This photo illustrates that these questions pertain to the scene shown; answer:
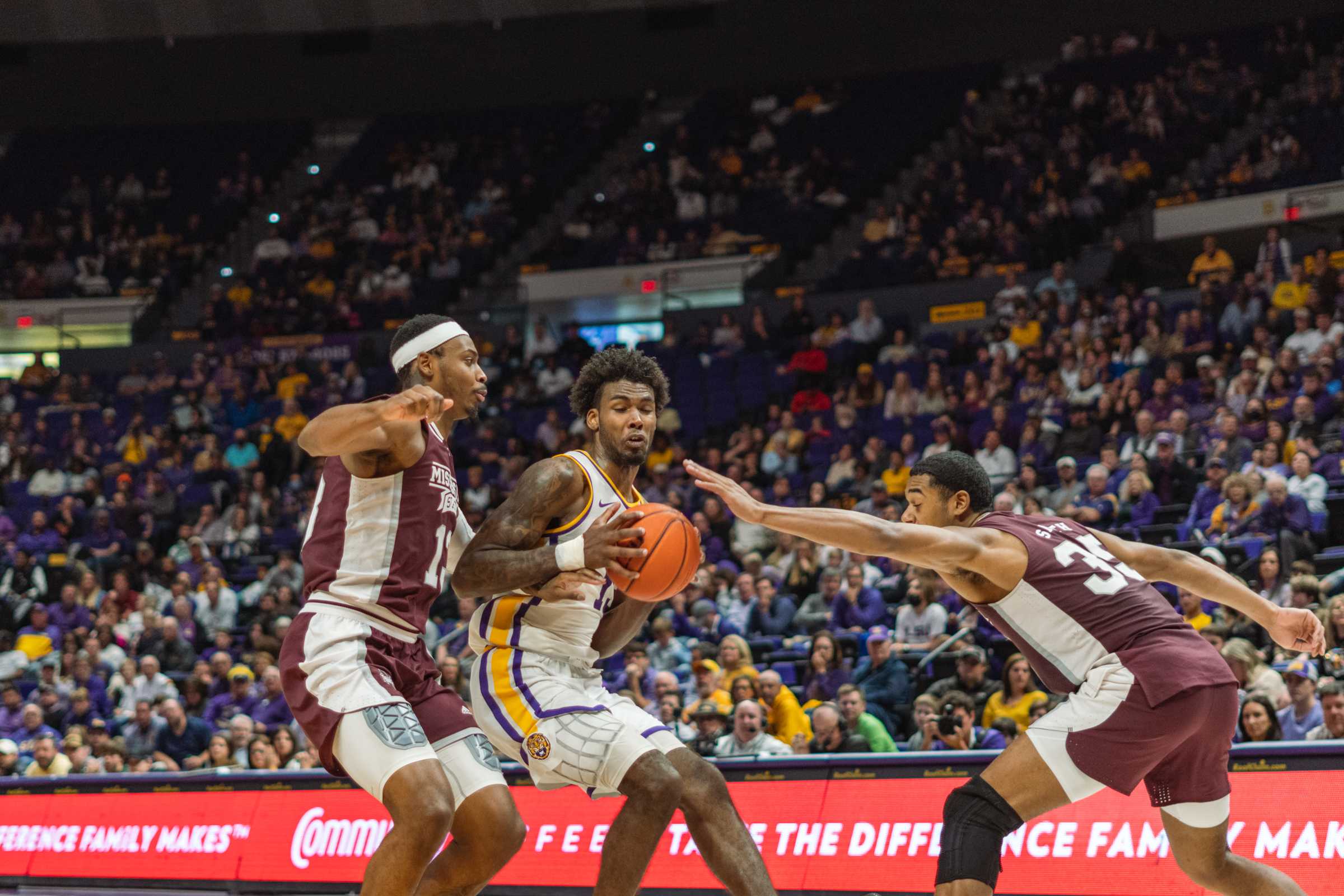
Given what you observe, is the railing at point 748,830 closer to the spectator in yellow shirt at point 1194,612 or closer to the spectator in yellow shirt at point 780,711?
the spectator in yellow shirt at point 780,711

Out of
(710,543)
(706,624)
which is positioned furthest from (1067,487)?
(710,543)

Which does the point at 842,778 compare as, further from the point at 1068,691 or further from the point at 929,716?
the point at 1068,691

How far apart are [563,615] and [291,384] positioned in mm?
16515

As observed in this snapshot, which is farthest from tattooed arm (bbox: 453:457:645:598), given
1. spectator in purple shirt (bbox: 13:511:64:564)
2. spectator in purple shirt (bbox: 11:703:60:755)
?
spectator in purple shirt (bbox: 13:511:64:564)

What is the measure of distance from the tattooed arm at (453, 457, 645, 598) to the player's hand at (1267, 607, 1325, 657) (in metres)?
2.37

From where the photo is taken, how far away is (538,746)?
5.11 metres

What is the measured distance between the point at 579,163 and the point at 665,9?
347 centimetres

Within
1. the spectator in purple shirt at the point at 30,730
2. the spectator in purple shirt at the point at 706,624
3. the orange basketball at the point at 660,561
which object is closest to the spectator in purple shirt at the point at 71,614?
the spectator in purple shirt at the point at 30,730

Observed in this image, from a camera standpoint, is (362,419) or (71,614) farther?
(71,614)

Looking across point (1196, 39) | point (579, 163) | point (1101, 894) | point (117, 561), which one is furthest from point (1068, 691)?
point (579, 163)

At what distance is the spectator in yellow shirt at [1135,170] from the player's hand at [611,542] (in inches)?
649

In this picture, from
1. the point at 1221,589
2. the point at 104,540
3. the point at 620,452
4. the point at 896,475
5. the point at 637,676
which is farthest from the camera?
the point at 104,540

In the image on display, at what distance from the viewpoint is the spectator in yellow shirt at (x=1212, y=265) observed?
54.0 feet

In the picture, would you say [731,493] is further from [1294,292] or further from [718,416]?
[718,416]
